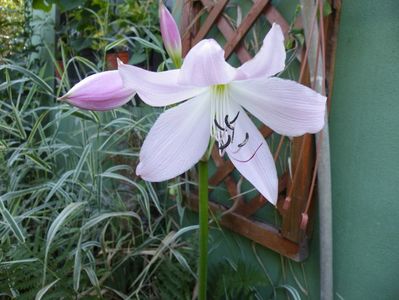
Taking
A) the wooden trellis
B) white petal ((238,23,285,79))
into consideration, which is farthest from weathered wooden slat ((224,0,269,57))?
white petal ((238,23,285,79))

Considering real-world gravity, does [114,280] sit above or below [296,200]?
below

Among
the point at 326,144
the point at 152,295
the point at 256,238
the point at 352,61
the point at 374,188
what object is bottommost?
the point at 152,295

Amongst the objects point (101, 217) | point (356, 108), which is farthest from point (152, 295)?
point (356, 108)

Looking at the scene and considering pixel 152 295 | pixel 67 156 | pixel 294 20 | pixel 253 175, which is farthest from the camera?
pixel 67 156

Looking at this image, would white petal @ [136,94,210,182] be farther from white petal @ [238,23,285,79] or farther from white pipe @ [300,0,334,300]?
white pipe @ [300,0,334,300]

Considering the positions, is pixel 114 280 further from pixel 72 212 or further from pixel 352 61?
pixel 352 61

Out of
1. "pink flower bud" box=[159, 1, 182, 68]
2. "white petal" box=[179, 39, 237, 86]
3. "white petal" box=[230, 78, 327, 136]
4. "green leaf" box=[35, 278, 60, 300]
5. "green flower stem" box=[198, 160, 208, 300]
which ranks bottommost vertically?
"green leaf" box=[35, 278, 60, 300]

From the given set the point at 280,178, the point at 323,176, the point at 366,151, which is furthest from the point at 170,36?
the point at 280,178
